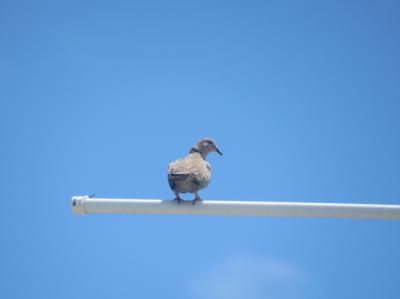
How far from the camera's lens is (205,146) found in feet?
35.1

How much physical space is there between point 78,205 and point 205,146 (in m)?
4.91

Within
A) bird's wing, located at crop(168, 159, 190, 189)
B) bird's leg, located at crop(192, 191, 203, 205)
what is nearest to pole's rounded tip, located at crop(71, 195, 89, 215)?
bird's leg, located at crop(192, 191, 203, 205)

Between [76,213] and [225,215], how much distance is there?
1864mm

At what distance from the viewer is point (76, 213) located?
618 cm

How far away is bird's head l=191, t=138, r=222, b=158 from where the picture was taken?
10.6 m

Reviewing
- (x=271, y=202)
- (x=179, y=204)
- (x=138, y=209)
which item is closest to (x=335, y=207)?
(x=271, y=202)

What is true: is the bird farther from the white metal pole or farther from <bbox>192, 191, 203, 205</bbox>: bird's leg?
the white metal pole

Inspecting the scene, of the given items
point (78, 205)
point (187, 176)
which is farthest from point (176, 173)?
point (78, 205)

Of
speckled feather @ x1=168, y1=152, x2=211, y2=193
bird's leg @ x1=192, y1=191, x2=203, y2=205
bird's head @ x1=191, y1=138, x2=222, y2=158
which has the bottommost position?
bird's leg @ x1=192, y1=191, x2=203, y2=205

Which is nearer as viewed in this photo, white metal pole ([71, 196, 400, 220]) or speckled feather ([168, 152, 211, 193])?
white metal pole ([71, 196, 400, 220])

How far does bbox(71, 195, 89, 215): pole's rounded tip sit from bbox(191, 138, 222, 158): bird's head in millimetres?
4616

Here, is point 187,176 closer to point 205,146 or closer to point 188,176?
point 188,176

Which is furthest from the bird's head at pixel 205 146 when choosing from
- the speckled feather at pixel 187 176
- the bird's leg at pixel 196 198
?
the bird's leg at pixel 196 198

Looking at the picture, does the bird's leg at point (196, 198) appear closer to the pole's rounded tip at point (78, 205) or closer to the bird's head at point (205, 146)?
the pole's rounded tip at point (78, 205)
